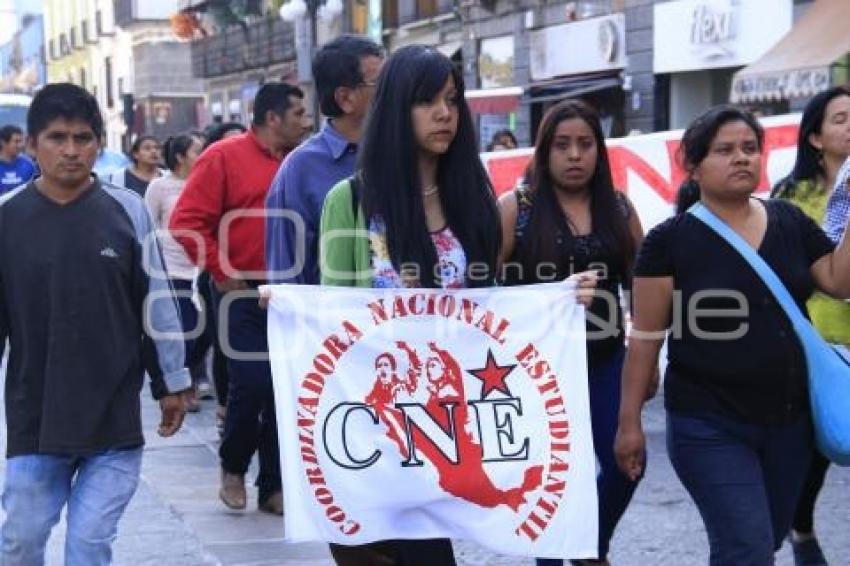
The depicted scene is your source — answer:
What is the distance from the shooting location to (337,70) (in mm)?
5492

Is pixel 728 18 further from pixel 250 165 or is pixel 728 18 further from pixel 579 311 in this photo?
pixel 579 311

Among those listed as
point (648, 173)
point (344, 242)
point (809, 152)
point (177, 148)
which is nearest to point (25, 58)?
point (177, 148)

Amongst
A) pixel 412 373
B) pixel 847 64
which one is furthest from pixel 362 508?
pixel 847 64

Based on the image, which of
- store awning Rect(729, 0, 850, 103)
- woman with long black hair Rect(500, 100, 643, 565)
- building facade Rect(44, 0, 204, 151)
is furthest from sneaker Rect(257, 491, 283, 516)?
building facade Rect(44, 0, 204, 151)

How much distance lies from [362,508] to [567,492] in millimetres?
586

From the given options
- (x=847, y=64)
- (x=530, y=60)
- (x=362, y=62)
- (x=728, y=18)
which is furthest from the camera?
(x=530, y=60)

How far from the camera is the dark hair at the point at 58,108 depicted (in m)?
4.54

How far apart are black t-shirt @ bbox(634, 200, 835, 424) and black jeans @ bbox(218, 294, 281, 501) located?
259cm

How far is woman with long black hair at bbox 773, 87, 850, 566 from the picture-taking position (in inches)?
226

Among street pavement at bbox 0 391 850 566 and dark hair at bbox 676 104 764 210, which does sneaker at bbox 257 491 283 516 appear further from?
dark hair at bbox 676 104 764 210

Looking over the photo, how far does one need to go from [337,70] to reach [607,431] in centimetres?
159

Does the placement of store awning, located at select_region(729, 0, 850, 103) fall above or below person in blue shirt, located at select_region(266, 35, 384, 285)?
above

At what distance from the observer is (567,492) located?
4.38 meters

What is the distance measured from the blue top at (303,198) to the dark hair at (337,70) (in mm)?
90
